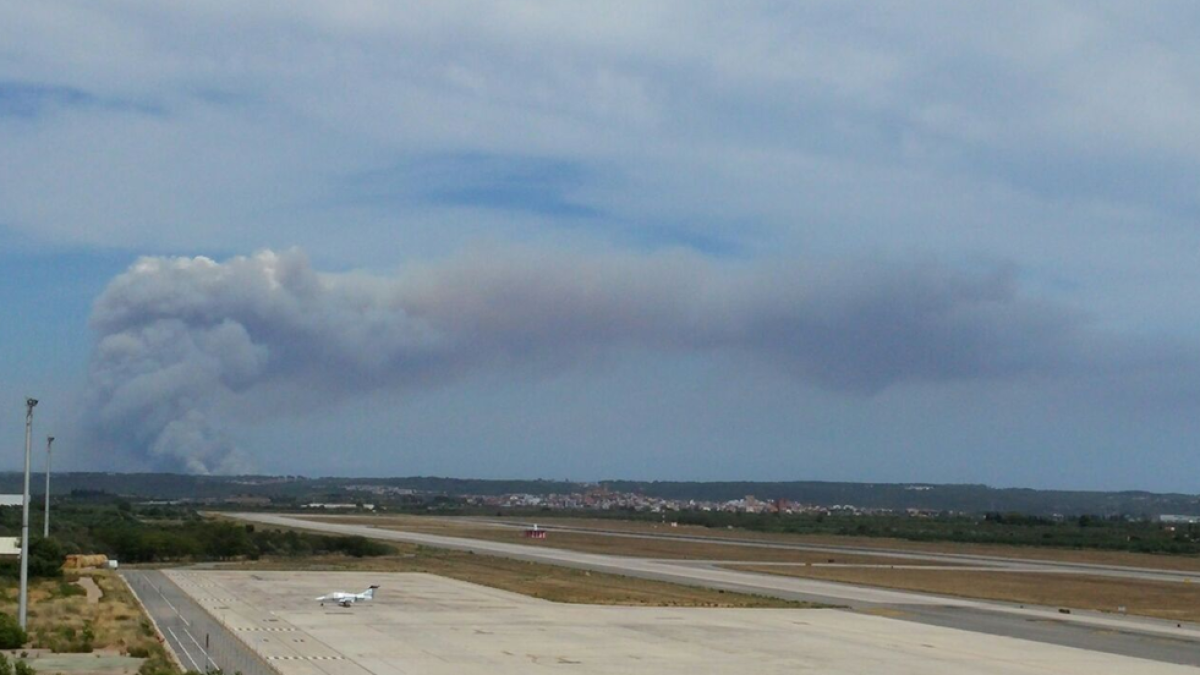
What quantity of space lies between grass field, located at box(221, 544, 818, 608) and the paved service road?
18738mm

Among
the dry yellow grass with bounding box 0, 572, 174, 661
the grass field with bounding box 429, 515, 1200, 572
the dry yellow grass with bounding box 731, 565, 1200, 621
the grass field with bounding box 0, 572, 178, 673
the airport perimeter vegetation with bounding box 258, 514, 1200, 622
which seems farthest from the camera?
the grass field with bounding box 429, 515, 1200, 572

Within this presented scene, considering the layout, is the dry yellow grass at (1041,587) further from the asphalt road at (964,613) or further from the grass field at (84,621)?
the grass field at (84,621)

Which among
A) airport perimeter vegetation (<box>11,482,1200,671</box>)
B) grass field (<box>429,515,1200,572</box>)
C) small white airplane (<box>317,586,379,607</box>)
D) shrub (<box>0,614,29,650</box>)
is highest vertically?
shrub (<box>0,614,29,650</box>)

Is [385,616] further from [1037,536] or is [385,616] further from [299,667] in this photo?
[1037,536]

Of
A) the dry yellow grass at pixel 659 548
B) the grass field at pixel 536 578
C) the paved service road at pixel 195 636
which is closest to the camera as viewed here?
the paved service road at pixel 195 636

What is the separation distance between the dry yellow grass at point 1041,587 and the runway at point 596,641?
61.0 ft

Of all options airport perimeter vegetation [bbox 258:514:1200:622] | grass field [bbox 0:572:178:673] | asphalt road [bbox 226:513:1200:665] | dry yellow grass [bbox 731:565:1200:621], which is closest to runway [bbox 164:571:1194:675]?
asphalt road [bbox 226:513:1200:665]

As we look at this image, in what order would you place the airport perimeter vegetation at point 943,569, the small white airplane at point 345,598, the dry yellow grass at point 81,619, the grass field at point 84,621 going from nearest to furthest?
the grass field at point 84,621
the dry yellow grass at point 81,619
the small white airplane at point 345,598
the airport perimeter vegetation at point 943,569

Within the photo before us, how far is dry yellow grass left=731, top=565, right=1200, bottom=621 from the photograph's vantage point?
250 ft

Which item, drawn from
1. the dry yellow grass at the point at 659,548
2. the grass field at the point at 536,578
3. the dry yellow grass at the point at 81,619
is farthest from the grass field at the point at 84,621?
the dry yellow grass at the point at 659,548

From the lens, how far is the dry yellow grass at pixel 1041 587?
76.1 metres

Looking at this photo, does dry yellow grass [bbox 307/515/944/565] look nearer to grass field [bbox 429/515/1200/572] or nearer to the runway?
grass field [bbox 429/515/1200/572]

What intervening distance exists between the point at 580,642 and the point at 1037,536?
142986mm

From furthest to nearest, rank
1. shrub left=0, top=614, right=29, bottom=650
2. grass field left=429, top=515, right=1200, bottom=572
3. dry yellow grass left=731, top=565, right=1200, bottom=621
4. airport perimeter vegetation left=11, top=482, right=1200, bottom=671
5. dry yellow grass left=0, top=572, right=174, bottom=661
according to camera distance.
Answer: grass field left=429, top=515, right=1200, bottom=572
dry yellow grass left=731, top=565, right=1200, bottom=621
airport perimeter vegetation left=11, top=482, right=1200, bottom=671
dry yellow grass left=0, top=572, right=174, bottom=661
shrub left=0, top=614, right=29, bottom=650
